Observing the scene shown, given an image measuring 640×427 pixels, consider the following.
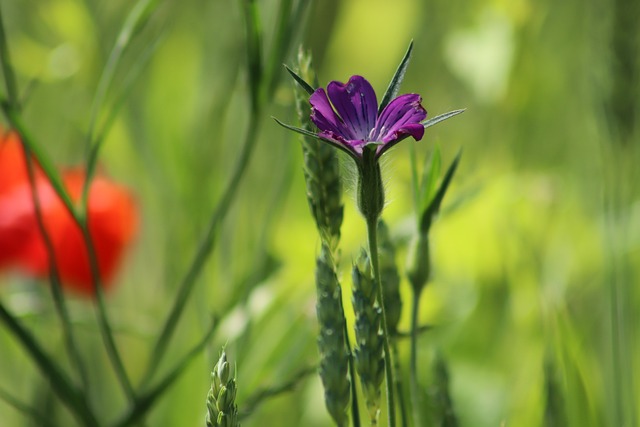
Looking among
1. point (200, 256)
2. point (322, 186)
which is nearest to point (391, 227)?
point (200, 256)

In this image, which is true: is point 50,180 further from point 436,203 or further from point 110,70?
point 436,203

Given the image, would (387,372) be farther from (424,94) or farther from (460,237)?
(424,94)

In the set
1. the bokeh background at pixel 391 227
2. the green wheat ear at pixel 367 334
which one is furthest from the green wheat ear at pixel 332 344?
the bokeh background at pixel 391 227

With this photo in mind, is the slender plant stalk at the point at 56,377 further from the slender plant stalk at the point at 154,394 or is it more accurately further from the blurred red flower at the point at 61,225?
the blurred red flower at the point at 61,225

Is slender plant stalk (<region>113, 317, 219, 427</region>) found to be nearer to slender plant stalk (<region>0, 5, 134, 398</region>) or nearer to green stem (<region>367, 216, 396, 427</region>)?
slender plant stalk (<region>0, 5, 134, 398</region>)

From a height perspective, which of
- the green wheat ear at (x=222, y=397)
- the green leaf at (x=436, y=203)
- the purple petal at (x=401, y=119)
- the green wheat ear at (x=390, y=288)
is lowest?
the green wheat ear at (x=222, y=397)

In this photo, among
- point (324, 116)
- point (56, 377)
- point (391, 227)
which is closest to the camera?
point (324, 116)

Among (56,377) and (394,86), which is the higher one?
(394,86)
